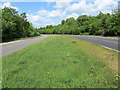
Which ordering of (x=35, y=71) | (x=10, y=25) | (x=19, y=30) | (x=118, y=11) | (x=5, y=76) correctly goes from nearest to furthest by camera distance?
(x=5, y=76) → (x=35, y=71) → (x=10, y=25) → (x=118, y=11) → (x=19, y=30)

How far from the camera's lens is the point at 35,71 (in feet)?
17.3

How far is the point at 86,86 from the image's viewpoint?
405 cm

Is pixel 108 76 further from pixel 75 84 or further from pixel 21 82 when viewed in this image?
pixel 21 82

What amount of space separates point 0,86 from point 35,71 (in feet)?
5.33

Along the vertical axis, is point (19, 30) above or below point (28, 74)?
above

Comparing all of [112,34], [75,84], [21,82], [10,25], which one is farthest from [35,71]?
[112,34]

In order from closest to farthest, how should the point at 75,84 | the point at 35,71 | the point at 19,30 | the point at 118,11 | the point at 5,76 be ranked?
1. the point at 75,84
2. the point at 5,76
3. the point at 35,71
4. the point at 118,11
5. the point at 19,30

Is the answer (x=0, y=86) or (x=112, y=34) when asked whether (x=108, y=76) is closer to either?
(x=0, y=86)

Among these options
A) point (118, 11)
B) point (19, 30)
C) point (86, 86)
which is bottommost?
point (86, 86)

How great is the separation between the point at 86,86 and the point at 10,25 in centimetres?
3036

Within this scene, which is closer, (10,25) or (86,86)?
(86,86)

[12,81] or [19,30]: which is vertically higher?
[19,30]

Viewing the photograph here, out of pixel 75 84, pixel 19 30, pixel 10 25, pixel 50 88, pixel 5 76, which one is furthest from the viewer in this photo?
pixel 19 30

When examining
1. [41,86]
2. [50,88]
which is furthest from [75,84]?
[41,86]
